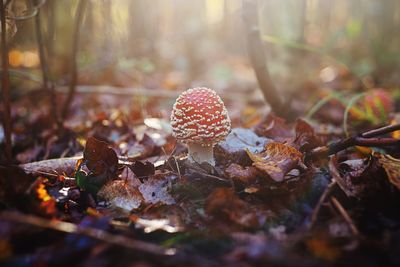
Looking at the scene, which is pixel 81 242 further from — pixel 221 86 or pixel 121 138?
pixel 221 86

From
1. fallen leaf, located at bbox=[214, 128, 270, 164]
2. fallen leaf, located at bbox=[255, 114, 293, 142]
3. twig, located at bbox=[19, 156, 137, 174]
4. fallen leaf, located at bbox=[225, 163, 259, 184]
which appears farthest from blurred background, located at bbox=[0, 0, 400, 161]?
fallen leaf, located at bbox=[225, 163, 259, 184]

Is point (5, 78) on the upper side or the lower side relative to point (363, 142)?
upper

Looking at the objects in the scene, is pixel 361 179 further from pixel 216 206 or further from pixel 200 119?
pixel 200 119

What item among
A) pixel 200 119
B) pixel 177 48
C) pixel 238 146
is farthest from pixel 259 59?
pixel 177 48

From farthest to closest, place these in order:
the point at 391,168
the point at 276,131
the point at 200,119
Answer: the point at 276,131 < the point at 200,119 < the point at 391,168

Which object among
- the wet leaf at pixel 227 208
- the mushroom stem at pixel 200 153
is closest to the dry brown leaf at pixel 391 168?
the wet leaf at pixel 227 208

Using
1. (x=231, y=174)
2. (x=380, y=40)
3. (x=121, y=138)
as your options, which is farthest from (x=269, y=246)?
(x=380, y=40)

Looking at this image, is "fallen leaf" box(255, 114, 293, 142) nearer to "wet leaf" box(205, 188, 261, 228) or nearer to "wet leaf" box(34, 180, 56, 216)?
"wet leaf" box(205, 188, 261, 228)
